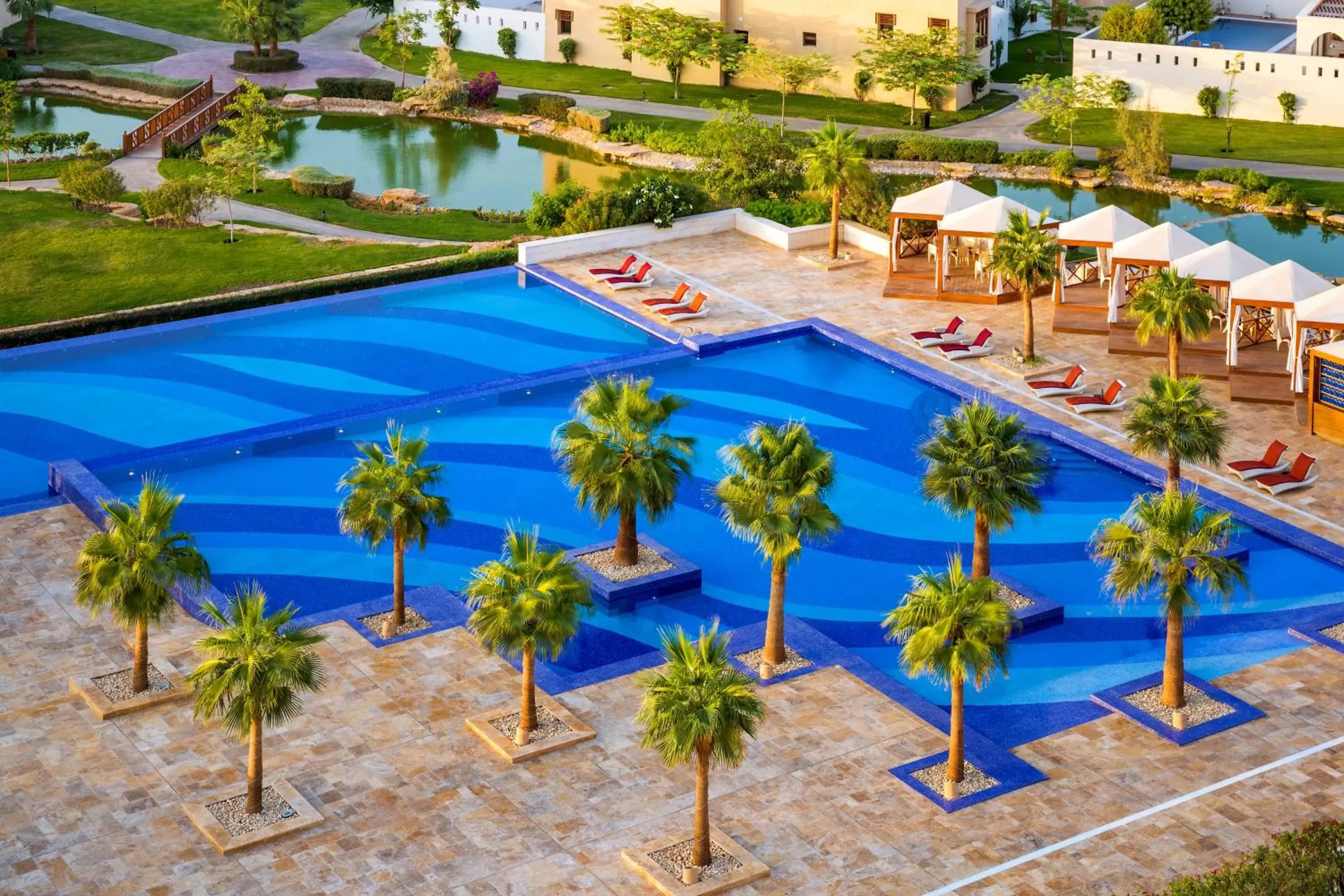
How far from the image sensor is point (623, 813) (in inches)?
933

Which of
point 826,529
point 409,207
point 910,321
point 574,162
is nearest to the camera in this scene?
point 826,529

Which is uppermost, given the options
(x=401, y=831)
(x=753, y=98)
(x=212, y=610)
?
(x=753, y=98)

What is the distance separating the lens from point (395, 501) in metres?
27.4

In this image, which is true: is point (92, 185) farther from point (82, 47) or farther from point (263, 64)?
point (82, 47)

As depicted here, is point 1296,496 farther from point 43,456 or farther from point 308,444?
point 43,456

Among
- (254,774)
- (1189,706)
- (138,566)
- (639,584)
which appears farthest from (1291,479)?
(138,566)

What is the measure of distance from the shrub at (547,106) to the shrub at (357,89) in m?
5.09

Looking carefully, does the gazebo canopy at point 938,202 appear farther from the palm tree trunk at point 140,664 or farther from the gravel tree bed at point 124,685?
the palm tree trunk at point 140,664

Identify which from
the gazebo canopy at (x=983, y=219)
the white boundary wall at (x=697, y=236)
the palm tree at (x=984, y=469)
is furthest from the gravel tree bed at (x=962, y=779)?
the white boundary wall at (x=697, y=236)

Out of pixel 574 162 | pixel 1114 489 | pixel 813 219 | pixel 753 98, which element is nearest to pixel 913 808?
pixel 1114 489

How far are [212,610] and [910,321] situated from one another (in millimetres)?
22380

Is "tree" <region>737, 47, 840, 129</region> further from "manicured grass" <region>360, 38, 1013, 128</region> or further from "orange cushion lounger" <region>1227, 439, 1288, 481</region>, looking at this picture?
"orange cushion lounger" <region>1227, 439, 1288, 481</region>

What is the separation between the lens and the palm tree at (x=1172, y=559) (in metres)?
25.2

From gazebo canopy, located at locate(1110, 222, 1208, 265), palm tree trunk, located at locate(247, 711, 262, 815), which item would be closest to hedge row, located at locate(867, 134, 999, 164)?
gazebo canopy, located at locate(1110, 222, 1208, 265)
